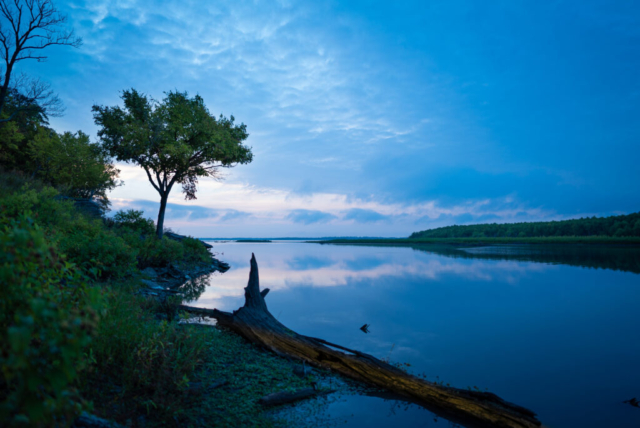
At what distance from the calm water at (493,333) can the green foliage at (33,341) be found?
4642 mm

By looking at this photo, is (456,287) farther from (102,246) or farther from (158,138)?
(158,138)

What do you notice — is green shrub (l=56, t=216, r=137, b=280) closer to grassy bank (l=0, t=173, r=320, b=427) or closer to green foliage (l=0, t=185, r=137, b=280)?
green foliage (l=0, t=185, r=137, b=280)

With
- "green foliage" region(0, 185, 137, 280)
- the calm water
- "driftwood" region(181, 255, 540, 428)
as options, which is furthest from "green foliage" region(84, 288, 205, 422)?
"green foliage" region(0, 185, 137, 280)

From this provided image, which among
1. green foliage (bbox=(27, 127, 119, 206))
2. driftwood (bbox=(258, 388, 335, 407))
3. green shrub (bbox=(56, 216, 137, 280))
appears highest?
green foliage (bbox=(27, 127, 119, 206))

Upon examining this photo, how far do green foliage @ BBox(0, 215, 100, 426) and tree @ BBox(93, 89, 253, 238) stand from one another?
2286 centimetres

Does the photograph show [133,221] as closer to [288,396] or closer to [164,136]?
[164,136]

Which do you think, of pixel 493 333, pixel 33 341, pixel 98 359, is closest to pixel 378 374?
pixel 98 359

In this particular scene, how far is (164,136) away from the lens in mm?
24812

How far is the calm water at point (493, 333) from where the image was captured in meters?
6.41

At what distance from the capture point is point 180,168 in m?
26.4

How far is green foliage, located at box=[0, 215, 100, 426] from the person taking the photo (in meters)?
2.02

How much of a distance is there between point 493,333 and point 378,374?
7131 mm

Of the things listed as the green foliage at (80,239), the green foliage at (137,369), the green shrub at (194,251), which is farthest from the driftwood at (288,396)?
the green shrub at (194,251)

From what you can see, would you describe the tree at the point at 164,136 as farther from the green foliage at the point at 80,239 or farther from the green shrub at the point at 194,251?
the green foliage at the point at 80,239
